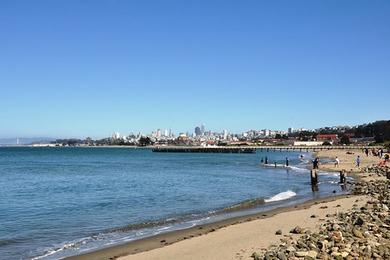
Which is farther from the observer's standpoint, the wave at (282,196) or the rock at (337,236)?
the wave at (282,196)

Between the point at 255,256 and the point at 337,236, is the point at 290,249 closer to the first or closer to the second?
the point at 255,256

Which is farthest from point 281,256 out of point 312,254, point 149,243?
point 149,243

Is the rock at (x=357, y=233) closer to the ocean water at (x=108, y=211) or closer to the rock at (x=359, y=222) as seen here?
the rock at (x=359, y=222)

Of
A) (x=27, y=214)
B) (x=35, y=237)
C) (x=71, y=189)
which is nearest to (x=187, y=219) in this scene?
(x=35, y=237)

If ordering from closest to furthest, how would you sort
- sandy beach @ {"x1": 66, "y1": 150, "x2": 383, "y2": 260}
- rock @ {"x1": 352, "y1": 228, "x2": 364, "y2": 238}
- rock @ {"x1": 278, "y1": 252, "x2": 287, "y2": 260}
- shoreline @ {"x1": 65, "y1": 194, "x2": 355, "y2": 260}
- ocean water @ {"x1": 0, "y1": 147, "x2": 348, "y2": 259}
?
rock @ {"x1": 278, "y1": 252, "x2": 287, "y2": 260}
rock @ {"x1": 352, "y1": 228, "x2": 364, "y2": 238}
sandy beach @ {"x1": 66, "y1": 150, "x2": 383, "y2": 260}
shoreline @ {"x1": 65, "y1": 194, "x2": 355, "y2": 260}
ocean water @ {"x1": 0, "y1": 147, "x2": 348, "y2": 259}

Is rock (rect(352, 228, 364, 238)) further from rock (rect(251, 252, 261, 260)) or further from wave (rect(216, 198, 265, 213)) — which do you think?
wave (rect(216, 198, 265, 213))

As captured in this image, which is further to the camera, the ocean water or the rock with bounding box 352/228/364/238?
the ocean water

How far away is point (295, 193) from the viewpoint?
1350 inches

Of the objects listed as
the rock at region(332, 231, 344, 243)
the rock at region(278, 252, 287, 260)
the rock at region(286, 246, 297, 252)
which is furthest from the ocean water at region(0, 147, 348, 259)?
the rock at region(332, 231, 344, 243)

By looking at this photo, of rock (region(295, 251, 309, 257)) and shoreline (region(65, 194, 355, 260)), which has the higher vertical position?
rock (region(295, 251, 309, 257))

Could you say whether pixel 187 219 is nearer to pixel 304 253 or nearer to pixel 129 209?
pixel 129 209

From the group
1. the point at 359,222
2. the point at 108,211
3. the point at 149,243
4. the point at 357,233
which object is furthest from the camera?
the point at 108,211

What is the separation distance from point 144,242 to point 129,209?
9884 mm

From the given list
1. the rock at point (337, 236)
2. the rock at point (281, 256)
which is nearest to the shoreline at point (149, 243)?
the rock at point (281, 256)
